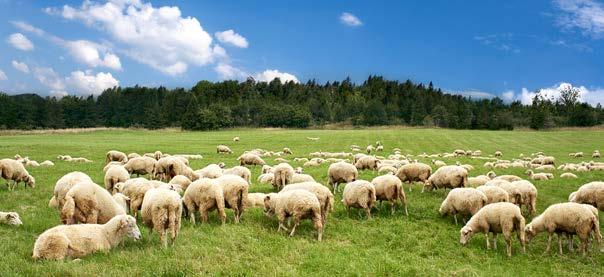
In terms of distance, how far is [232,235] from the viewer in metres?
12.0

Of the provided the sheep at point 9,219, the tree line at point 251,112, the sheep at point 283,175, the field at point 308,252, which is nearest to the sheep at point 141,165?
the field at point 308,252

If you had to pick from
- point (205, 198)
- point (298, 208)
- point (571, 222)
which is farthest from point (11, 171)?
point (571, 222)

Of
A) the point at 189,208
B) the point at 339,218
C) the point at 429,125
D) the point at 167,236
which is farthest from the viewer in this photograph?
the point at 429,125

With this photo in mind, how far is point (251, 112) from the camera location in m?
145

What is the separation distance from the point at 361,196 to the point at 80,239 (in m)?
9.13

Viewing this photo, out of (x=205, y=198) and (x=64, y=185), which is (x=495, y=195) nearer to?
(x=205, y=198)

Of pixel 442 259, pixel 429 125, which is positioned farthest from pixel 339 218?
pixel 429 125

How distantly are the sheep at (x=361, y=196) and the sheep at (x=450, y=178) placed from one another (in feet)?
18.2

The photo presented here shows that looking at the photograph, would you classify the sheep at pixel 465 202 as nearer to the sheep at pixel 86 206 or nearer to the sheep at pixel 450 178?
the sheep at pixel 450 178

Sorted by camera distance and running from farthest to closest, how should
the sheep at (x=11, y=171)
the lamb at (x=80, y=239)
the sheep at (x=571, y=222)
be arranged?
the sheep at (x=11, y=171), the sheep at (x=571, y=222), the lamb at (x=80, y=239)

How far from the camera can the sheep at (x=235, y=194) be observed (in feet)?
46.8

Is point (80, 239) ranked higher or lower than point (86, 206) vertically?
lower

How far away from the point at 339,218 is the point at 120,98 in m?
175

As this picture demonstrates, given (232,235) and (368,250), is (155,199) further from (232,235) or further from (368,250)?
(368,250)
